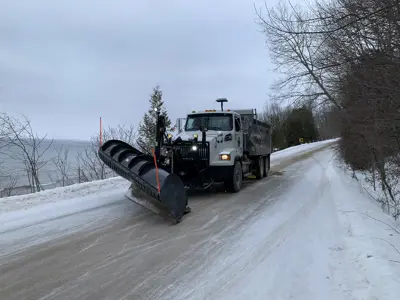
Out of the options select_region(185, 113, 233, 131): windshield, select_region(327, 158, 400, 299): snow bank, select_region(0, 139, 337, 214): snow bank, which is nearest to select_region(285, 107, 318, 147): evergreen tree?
select_region(185, 113, 233, 131): windshield

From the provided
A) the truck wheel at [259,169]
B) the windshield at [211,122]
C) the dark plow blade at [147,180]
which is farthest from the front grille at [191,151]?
the truck wheel at [259,169]

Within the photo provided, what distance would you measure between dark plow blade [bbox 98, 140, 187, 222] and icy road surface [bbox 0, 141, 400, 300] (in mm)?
340

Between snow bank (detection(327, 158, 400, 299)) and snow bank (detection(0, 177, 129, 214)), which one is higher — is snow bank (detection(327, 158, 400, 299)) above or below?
below

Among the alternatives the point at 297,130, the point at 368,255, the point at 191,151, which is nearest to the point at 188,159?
the point at 191,151

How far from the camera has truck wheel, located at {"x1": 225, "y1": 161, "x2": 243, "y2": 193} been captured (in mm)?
10648

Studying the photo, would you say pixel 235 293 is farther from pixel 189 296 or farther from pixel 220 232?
pixel 220 232

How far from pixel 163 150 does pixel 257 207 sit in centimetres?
296

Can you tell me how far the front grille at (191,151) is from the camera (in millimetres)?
9945

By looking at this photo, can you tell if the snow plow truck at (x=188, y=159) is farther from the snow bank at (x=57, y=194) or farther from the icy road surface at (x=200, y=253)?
the snow bank at (x=57, y=194)

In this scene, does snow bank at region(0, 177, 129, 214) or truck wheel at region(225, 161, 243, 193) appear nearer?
snow bank at region(0, 177, 129, 214)

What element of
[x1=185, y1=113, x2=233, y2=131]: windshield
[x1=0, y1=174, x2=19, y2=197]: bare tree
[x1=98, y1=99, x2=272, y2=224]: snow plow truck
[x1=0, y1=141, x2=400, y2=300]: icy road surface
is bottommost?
[x1=0, y1=141, x2=400, y2=300]: icy road surface

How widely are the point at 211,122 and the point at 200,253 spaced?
6834 mm

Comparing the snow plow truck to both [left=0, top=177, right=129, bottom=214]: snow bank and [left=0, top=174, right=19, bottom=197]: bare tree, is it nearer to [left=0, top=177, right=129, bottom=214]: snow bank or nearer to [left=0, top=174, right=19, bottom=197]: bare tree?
[left=0, top=177, right=129, bottom=214]: snow bank

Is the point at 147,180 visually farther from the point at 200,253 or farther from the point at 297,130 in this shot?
the point at 297,130
